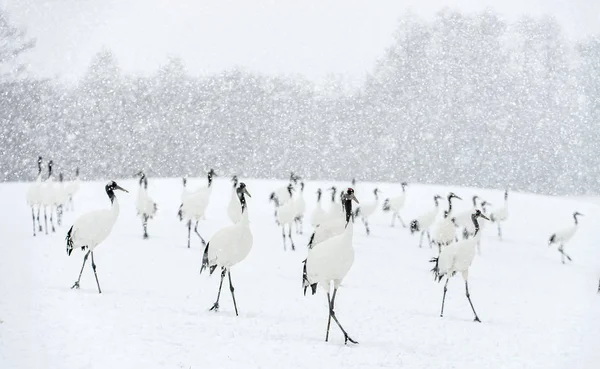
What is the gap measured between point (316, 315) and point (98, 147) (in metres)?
43.6

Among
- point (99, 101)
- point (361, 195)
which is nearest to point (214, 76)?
point (99, 101)

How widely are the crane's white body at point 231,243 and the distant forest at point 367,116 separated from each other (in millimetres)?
40572

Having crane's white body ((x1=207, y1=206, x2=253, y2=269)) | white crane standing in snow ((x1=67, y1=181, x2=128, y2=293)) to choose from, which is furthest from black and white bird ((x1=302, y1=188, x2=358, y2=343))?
white crane standing in snow ((x1=67, y1=181, x2=128, y2=293))

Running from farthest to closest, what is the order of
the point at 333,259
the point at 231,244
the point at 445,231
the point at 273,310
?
the point at 445,231 → the point at 273,310 → the point at 231,244 → the point at 333,259

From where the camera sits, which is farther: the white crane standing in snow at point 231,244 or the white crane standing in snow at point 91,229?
the white crane standing in snow at point 91,229

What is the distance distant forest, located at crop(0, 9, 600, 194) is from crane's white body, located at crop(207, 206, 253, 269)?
4057 cm

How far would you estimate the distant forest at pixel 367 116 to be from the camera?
153 ft

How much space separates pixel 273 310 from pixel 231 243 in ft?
6.08

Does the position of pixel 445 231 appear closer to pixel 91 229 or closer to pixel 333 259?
pixel 333 259

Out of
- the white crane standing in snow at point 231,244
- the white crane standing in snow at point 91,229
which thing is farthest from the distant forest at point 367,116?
the white crane standing in snow at point 231,244

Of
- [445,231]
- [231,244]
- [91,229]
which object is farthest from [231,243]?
[445,231]

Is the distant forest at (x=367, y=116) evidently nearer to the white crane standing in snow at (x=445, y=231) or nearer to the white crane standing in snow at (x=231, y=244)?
the white crane standing in snow at (x=445, y=231)

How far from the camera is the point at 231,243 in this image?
988cm

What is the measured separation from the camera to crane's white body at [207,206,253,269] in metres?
9.88
